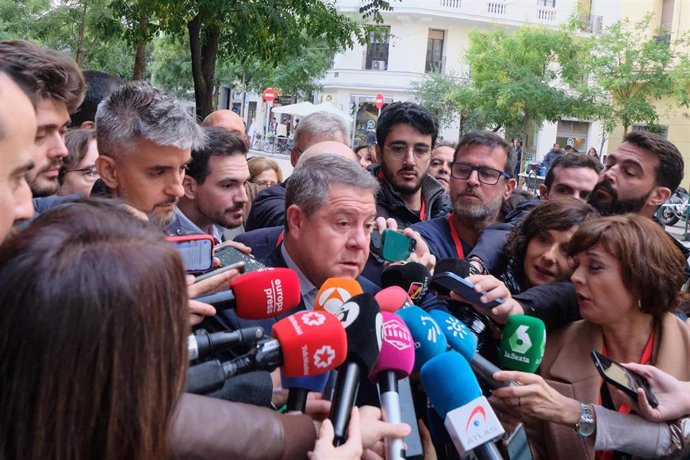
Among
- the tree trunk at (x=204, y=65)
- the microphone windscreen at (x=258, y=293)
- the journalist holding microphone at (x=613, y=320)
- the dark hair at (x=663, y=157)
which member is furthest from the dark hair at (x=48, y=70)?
the tree trunk at (x=204, y=65)

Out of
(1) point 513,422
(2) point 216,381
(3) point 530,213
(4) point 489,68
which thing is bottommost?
(1) point 513,422

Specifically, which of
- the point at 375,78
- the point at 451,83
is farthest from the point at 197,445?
the point at 375,78

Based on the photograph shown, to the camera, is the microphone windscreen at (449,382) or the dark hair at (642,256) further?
the dark hair at (642,256)

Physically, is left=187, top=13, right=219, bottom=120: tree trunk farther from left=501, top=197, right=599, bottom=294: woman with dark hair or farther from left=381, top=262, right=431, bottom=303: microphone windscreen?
left=381, top=262, right=431, bottom=303: microphone windscreen

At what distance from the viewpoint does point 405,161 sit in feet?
13.7

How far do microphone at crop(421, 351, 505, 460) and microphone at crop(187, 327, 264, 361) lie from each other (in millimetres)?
512

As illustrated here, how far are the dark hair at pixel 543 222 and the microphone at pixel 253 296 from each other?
1422 millimetres

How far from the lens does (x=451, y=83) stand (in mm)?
33375

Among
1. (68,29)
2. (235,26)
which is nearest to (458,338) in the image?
(235,26)

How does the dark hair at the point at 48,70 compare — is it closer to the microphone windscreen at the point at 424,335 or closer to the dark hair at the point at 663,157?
the microphone windscreen at the point at 424,335

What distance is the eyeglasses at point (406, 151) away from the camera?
4.21 meters

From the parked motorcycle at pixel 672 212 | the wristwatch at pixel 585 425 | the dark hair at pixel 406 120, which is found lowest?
the parked motorcycle at pixel 672 212

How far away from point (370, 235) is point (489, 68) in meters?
24.0

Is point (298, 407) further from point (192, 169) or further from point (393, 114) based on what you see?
point (393, 114)
